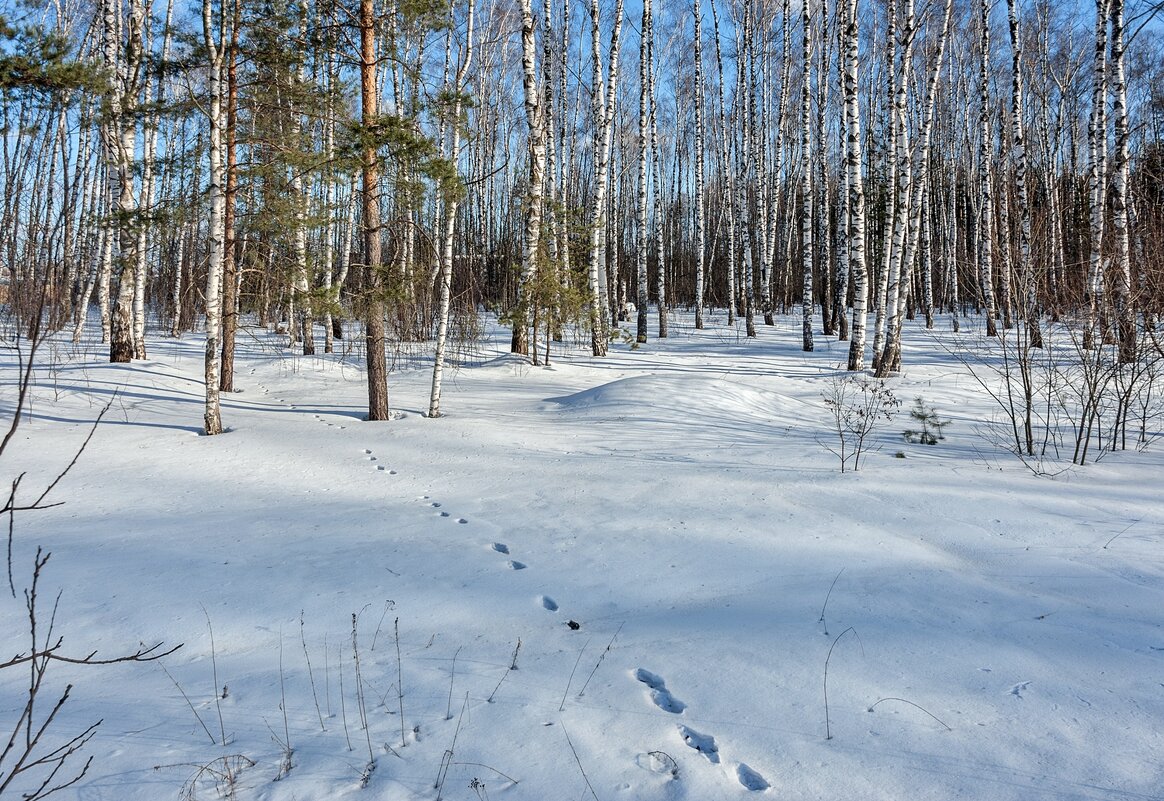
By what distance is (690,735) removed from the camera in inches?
90.3

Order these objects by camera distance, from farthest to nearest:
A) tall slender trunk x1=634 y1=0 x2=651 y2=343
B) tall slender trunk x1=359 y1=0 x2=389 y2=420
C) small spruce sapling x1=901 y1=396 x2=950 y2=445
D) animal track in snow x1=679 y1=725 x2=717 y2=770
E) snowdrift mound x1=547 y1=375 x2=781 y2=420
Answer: tall slender trunk x1=634 y1=0 x2=651 y2=343 → snowdrift mound x1=547 y1=375 x2=781 y2=420 → tall slender trunk x1=359 y1=0 x2=389 y2=420 → small spruce sapling x1=901 y1=396 x2=950 y2=445 → animal track in snow x1=679 y1=725 x2=717 y2=770

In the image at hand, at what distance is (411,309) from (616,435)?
1028 cm

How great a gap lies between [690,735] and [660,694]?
0.27 m

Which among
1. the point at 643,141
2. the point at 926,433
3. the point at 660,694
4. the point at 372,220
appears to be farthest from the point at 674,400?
the point at 643,141

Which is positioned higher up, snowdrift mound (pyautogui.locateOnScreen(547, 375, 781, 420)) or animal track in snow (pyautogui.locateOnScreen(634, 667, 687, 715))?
snowdrift mound (pyautogui.locateOnScreen(547, 375, 781, 420))

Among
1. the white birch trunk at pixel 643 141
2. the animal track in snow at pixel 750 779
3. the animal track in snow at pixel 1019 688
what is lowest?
the animal track in snow at pixel 750 779

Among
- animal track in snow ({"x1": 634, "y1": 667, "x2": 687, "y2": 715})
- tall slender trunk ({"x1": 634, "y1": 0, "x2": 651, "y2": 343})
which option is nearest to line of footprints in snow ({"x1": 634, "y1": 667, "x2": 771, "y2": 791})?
animal track in snow ({"x1": 634, "y1": 667, "x2": 687, "y2": 715})

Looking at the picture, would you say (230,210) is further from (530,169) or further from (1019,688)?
(1019,688)

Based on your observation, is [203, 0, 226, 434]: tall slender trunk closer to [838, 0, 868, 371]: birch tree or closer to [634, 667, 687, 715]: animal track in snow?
[634, 667, 687, 715]: animal track in snow

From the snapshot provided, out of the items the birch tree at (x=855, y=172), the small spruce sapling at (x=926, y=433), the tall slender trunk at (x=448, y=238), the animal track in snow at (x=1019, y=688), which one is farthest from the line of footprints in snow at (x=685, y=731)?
the birch tree at (x=855, y=172)

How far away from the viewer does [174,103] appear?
→ 8.11 metres

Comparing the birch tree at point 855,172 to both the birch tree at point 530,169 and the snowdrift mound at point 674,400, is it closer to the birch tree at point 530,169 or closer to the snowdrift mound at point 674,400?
the snowdrift mound at point 674,400

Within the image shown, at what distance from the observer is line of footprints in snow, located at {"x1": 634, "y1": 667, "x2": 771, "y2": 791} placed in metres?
2.07

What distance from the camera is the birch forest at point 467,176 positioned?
6578mm
